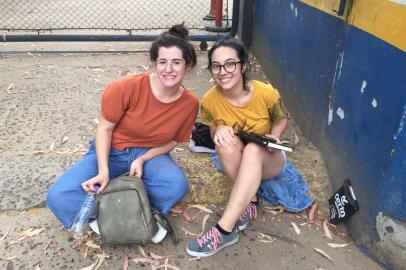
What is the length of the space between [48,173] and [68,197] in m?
0.62

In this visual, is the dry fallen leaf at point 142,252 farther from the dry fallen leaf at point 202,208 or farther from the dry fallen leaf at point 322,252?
the dry fallen leaf at point 322,252

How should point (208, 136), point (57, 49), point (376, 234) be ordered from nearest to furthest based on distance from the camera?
1. point (376, 234)
2. point (208, 136)
3. point (57, 49)

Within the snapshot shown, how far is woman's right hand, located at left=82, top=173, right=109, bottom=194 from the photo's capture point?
2350 mm

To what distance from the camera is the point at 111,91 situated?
8.06 ft

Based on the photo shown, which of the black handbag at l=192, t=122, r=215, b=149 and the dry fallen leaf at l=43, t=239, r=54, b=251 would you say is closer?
the dry fallen leaf at l=43, t=239, r=54, b=251

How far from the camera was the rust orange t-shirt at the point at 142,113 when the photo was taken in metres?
2.47

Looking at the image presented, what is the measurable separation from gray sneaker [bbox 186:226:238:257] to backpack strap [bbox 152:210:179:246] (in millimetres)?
103

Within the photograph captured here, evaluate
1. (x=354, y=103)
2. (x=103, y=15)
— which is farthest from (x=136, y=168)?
(x=103, y=15)

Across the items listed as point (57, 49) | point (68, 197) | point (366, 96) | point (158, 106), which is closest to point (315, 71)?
point (366, 96)

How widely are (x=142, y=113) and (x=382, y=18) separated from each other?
1.46 metres

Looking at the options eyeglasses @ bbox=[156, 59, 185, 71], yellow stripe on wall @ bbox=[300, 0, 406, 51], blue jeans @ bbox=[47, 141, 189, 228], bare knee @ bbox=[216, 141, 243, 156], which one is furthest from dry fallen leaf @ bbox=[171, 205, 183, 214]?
yellow stripe on wall @ bbox=[300, 0, 406, 51]

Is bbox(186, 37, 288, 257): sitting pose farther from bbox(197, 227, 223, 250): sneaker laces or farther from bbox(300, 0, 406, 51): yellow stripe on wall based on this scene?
bbox(300, 0, 406, 51): yellow stripe on wall

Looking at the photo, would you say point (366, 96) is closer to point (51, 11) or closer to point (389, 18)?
point (389, 18)

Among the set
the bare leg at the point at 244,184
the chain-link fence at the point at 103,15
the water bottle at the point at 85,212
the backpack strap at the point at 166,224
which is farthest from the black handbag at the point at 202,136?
the chain-link fence at the point at 103,15
